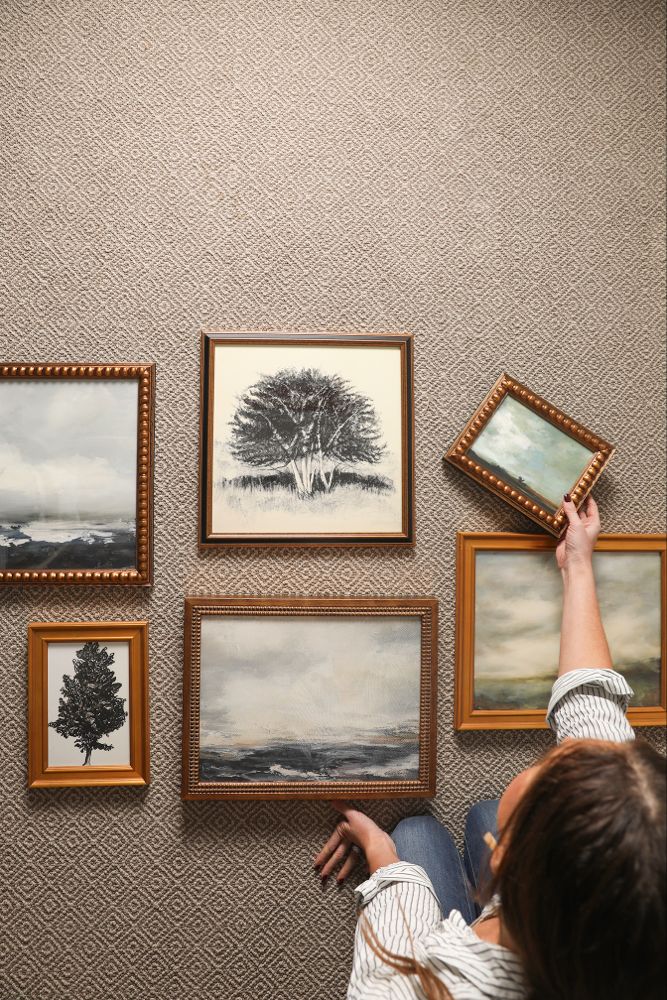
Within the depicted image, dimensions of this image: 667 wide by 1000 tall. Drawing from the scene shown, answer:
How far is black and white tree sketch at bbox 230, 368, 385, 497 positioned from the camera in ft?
3.42

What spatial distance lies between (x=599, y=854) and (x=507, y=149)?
108 cm

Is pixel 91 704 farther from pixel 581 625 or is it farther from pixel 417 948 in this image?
pixel 581 625

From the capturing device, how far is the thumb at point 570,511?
3.42 ft

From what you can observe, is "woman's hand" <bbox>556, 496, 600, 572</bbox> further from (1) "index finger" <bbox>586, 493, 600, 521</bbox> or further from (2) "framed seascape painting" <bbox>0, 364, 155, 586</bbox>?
(2) "framed seascape painting" <bbox>0, 364, 155, 586</bbox>

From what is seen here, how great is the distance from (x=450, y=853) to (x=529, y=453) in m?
0.69

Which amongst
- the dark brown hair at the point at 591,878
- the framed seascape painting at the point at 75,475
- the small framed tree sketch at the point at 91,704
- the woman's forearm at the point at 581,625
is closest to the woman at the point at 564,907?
the dark brown hair at the point at 591,878

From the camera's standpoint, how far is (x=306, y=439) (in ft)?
3.43

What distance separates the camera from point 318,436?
105cm

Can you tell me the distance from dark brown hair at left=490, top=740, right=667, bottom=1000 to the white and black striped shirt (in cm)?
5

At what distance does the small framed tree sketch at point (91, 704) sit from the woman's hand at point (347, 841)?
1.11 ft

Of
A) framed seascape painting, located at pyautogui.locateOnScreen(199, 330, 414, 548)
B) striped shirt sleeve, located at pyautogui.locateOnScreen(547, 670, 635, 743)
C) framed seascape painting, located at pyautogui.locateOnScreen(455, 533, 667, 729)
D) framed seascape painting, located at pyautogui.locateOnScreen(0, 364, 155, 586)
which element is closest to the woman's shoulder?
striped shirt sleeve, located at pyautogui.locateOnScreen(547, 670, 635, 743)

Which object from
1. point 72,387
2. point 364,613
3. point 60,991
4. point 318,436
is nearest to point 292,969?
point 60,991

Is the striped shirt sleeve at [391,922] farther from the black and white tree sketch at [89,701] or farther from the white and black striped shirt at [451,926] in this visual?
the black and white tree sketch at [89,701]

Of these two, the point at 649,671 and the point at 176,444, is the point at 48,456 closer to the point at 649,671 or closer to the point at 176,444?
the point at 176,444
